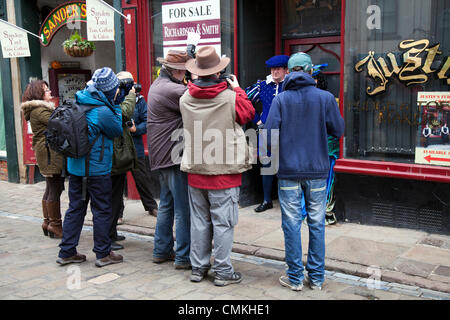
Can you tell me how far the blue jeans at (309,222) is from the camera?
4.25 meters

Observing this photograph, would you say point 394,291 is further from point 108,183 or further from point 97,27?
point 97,27

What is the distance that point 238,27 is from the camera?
7.04m

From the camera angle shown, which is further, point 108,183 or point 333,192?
point 333,192

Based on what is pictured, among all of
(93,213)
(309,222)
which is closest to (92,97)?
(93,213)

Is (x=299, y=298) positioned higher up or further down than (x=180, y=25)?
further down

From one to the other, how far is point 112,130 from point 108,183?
21.7 inches

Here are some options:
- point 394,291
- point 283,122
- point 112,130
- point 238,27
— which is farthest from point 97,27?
point 394,291

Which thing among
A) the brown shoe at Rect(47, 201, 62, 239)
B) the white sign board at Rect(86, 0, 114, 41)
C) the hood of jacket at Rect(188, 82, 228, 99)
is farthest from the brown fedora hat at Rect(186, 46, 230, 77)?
the white sign board at Rect(86, 0, 114, 41)

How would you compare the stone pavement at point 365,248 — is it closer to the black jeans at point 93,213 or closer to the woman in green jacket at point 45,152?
the woman in green jacket at point 45,152

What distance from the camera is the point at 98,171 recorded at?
4969 mm

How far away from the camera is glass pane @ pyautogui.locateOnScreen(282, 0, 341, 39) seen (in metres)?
6.81

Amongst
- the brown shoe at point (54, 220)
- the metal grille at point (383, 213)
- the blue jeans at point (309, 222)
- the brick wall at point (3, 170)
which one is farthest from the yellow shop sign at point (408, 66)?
the brick wall at point (3, 170)

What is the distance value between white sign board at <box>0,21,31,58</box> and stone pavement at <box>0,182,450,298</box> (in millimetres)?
4103
